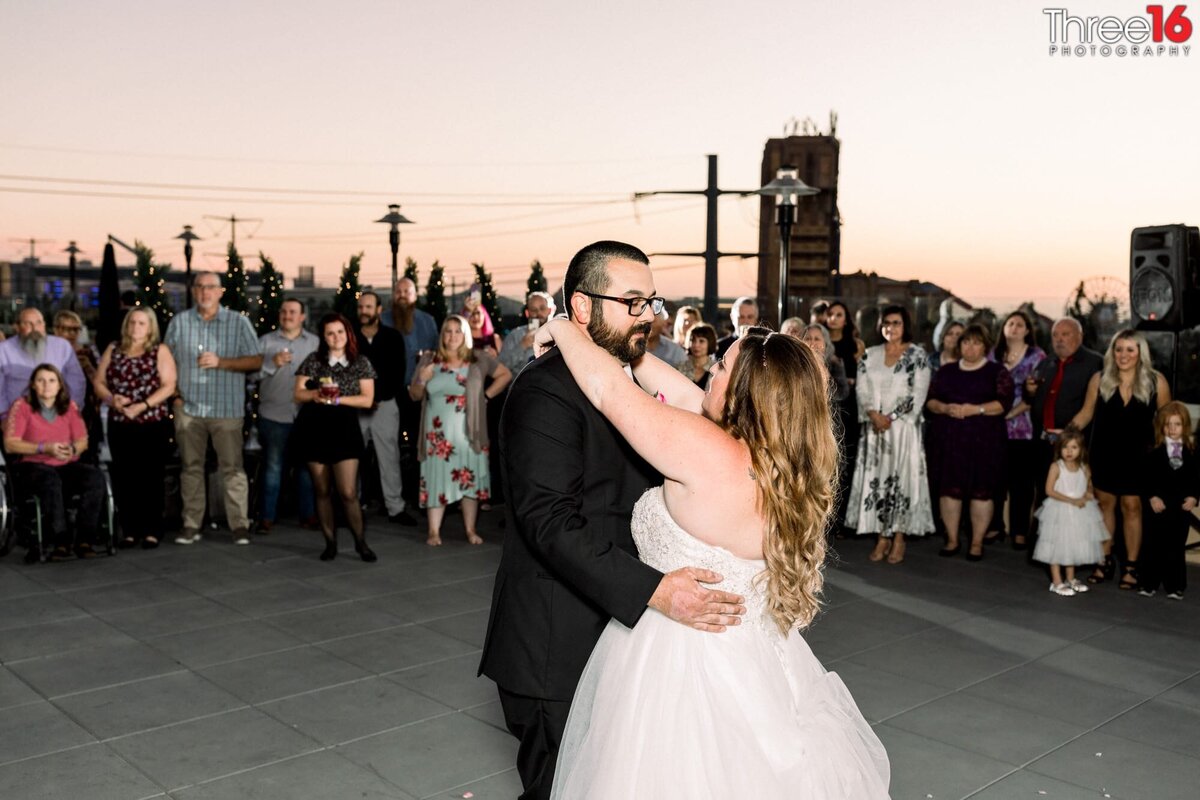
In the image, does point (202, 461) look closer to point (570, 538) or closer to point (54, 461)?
point (54, 461)

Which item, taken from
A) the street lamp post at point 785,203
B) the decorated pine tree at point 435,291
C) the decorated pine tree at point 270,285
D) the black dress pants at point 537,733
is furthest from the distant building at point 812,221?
the black dress pants at point 537,733

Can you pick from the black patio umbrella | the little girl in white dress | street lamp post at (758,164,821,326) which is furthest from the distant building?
the little girl in white dress

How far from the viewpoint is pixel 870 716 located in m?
4.25

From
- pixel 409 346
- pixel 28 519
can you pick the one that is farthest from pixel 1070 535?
pixel 28 519

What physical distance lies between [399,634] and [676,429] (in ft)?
11.6

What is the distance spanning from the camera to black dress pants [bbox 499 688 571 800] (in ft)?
8.24

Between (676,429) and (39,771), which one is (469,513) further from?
(676,429)

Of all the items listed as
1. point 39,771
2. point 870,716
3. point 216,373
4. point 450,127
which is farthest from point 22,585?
point 450,127

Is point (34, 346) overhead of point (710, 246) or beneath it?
beneath

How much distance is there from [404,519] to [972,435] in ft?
13.8

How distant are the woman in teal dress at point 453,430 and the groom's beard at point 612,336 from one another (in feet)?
16.4

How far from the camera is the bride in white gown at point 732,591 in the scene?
2.18m

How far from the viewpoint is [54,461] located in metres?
6.86

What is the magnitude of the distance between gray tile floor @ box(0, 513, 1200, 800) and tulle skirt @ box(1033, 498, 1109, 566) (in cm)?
24
